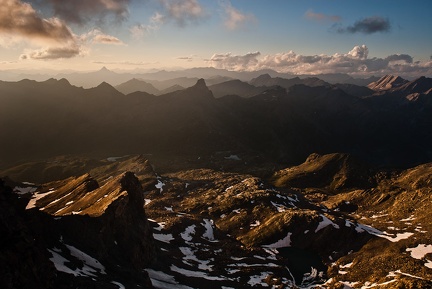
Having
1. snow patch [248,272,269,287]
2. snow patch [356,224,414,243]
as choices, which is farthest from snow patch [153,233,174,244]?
snow patch [356,224,414,243]

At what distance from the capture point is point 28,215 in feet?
219

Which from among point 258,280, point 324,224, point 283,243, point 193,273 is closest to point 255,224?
point 283,243

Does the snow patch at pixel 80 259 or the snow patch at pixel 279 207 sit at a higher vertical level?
the snow patch at pixel 80 259

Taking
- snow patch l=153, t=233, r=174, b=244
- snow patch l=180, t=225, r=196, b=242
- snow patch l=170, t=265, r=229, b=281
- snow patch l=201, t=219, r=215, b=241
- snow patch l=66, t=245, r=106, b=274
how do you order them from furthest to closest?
snow patch l=201, t=219, r=215, b=241
snow patch l=180, t=225, r=196, b=242
snow patch l=153, t=233, r=174, b=244
snow patch l=170, t=265, r=229, b=281
snow patch l=66, t=245, r=106, b=274

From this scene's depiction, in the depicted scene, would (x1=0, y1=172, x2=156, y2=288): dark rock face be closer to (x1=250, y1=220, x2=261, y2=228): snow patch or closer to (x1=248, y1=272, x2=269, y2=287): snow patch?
(x1=248, y1=272, x2=269, y2=287): snow patch

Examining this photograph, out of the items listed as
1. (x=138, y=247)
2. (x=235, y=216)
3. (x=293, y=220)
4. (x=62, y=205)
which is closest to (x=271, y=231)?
(x=293, y=220)

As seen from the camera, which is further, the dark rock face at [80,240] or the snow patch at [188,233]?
the snow patch at [188,233]

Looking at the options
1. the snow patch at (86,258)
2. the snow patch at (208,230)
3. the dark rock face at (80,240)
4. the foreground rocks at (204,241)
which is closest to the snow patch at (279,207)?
the foreground rocks at (204,241)

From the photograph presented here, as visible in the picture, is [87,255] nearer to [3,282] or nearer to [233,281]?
[3,282]

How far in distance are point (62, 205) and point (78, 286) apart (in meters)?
Answer: 68.8

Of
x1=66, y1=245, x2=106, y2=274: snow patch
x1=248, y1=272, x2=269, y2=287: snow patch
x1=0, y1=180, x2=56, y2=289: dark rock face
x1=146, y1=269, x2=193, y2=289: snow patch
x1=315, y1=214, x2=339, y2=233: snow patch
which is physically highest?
x1=0, y1=180, x2=56, y2=289: dark rock face

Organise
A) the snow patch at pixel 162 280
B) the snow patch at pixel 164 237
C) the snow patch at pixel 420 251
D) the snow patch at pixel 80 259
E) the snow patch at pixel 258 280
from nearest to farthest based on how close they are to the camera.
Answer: the snow patch at pixel 80 259 < the snow patch at pixel 162 280 < the snow patch at pixel 258 280 < the snow patch at pixel 420 251 < the snow patch at pixel 164 237

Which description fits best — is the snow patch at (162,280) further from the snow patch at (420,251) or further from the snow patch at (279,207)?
the snow patch at (279,207)

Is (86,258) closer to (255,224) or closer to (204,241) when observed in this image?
(204,241)
